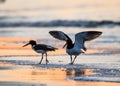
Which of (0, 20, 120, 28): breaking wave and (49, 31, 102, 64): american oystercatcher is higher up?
(0, 20, 120, 28): breaking wave

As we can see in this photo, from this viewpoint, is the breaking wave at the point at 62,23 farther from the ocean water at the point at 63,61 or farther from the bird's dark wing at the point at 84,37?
the bird's dark wing at the point at 84,37

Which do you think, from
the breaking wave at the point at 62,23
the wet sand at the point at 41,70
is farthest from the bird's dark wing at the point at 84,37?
the breaking wave at the point at 62,23

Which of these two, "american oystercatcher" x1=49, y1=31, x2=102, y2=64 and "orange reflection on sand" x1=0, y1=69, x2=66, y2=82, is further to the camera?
"american oystercatcher" x1=49, y1=31, x2=102, y2=64

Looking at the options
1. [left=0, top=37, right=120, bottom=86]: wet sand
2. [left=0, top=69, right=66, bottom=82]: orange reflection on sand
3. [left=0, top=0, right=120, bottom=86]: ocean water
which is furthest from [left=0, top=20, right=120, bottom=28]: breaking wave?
[left=0, top=69, right=66, bottom=82]: orange reflection on sand

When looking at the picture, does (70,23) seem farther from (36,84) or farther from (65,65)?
(36,84)

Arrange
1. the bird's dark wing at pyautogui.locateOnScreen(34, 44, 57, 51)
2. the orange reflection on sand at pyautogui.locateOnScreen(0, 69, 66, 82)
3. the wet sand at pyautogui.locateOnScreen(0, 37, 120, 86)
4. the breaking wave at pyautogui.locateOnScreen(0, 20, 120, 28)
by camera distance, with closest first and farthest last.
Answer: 1. the wet sand at pyautogui.locateOnScreen(0, 37, 120, 86)
2. the orange reflection on sand at pyautogui.locateOnScreen(0, 69, 66, 82)
3. the bird's dark wing at pyautogui.locateOnScreen(34, 44, 57, 51)
4. the breaking wave at pyautogui.locateOnScreen(0, 20, 120, 28)

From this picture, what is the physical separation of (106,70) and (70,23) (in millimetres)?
26193

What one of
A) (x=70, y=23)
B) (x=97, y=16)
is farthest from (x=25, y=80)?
(x=97, y=16)

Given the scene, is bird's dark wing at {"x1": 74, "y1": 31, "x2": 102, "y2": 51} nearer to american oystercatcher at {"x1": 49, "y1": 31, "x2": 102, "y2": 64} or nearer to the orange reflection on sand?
american oystercatcher at {"x1": 49, "y1": 31, "x2": 102, "y2": 64}

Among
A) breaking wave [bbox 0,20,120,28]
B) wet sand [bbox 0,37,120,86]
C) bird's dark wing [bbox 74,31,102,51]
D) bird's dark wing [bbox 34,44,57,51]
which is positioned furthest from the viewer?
breaking wave [bbox 0,20,120,28]

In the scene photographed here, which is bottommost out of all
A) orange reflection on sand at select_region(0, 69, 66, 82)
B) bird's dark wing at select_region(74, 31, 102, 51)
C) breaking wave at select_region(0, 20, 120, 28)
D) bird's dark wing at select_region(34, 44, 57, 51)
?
orange reflection on sand at select_region(0, 69, 66, 82)

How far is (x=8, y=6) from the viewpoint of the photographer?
51.4 metres

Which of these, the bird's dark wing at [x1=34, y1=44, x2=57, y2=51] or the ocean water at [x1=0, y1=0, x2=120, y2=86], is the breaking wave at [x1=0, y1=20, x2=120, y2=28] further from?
the bird's dark wing at [x1=34, y1=44, x2=57, y2=51]

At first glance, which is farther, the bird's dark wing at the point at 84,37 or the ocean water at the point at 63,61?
the bird's dark wing at the point at 84,37
